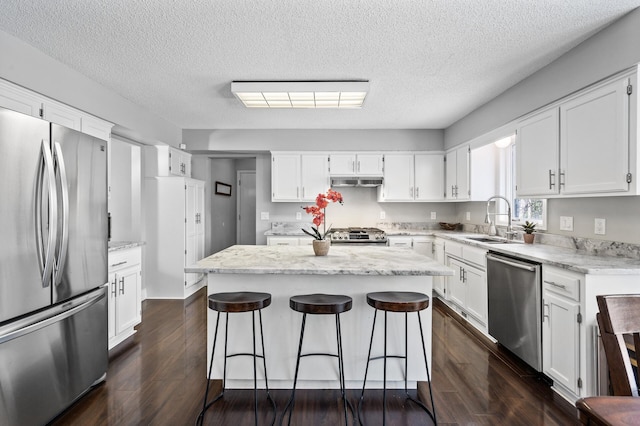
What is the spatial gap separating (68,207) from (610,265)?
10.9 feet

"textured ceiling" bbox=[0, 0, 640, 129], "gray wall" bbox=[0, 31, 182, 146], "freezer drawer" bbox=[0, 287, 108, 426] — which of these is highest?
"textured ceiling" bbox=[0, 0, 640, 129]

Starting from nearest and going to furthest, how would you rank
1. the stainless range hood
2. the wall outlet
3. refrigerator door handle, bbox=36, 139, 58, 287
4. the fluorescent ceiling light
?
refrigerator door handle, bbox=36, 139, 58, 287
the wall outlet
the fluorescent ceiling light
the stainless range hood

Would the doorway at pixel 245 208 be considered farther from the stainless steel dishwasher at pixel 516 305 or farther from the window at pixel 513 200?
the stainless steel dishwasher at pixel 516 305

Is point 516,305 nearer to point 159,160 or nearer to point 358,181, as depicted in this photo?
point 358,181

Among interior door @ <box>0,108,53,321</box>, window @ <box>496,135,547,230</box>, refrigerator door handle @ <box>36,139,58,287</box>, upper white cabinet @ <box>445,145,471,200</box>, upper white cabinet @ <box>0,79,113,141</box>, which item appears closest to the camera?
interior door @ <box>0,108,53,321</box>

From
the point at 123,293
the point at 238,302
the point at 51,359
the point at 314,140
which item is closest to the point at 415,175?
the point at 314,140

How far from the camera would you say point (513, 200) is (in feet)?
13.2

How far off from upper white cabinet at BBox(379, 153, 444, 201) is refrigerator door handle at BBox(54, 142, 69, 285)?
403cm

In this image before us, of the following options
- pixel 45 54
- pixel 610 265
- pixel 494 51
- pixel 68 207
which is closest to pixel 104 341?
pixel 68 207

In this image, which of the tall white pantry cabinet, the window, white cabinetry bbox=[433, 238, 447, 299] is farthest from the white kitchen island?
the tall white pantry cabinet

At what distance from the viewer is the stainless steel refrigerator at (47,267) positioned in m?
1.73

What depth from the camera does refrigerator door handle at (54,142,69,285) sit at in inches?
78.6

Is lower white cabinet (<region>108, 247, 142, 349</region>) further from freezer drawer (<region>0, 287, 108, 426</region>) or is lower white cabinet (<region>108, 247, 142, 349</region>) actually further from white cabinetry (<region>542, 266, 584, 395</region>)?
white cabinetry (<region>542, 266, 584, 395</region>)

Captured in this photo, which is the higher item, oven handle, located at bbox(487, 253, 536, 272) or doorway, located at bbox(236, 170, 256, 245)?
doorway, located at bbox(236, 170, 256, 245)
